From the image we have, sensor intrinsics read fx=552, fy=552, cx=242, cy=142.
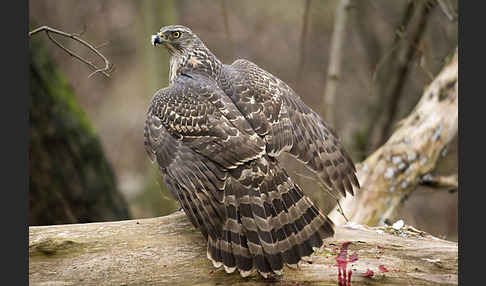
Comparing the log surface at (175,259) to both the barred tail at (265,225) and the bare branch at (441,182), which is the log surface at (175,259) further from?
the bare branch at (441,182)

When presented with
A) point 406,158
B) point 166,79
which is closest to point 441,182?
point 406,158

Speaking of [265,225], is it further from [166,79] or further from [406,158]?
[166,79]

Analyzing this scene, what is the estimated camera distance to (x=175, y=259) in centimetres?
412

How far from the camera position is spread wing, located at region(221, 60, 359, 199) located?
182 inches

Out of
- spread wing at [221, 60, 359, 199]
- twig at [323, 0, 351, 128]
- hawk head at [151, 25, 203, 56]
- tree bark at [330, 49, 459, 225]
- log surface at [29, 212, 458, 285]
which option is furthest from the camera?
twig at [323, 0, 351, 128]

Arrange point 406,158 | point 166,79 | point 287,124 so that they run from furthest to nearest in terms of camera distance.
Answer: point 166,79
point 406,158
point 287,124

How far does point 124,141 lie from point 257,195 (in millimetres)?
8914

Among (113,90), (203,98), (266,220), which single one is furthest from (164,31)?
(113,90)

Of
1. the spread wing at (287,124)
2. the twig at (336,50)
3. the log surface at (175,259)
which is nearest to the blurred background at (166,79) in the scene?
the twig at (336,50)

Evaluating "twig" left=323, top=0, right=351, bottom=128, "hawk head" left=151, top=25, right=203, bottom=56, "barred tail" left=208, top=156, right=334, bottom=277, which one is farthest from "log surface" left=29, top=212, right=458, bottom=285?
"twig" left=323, top=0, right=351, bottom=128

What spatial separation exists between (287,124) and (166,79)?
4201 mm

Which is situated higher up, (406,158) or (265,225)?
(406,158)

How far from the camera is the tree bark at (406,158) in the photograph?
5.77 m

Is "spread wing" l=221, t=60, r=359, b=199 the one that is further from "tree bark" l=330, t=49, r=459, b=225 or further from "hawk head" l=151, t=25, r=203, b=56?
"tree bark" l=330, t=49, r=459, b=225
